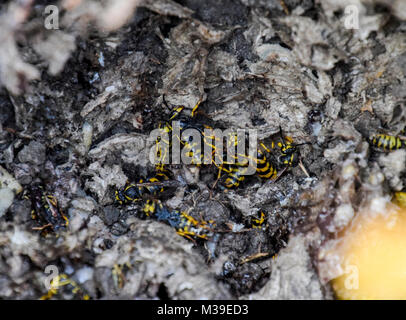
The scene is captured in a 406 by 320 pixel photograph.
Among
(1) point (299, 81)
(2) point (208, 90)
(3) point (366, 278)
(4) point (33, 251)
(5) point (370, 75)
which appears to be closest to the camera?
(3) point (366, 278)

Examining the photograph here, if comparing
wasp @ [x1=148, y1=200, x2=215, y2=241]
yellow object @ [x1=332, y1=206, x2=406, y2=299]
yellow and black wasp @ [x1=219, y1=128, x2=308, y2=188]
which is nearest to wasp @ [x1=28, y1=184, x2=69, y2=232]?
wasp @ [x1=148, y1=200, x2=215, y2=241]

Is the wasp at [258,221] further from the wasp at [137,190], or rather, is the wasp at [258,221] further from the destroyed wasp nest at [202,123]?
the wasp at [137,190]

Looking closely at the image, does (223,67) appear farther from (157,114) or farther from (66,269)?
(66,269)

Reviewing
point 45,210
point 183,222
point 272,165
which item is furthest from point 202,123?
point 45,210

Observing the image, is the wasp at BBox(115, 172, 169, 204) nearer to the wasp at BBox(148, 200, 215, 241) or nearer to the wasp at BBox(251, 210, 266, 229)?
the wasp at BBox(148, 200, 215, 241)

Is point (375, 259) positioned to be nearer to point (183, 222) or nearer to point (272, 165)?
point (272, 165)

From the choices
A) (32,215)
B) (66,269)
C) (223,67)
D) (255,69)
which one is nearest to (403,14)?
(255,69)
